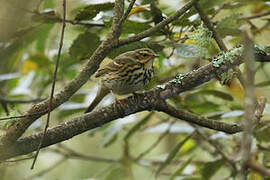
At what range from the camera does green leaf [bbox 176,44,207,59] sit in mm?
2855

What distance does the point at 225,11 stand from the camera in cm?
371

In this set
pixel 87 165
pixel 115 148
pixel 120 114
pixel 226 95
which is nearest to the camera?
pixel 120 114

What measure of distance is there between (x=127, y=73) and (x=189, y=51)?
0.89 meters

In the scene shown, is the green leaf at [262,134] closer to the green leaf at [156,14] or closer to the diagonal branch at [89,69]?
the green leaf at [156,14]

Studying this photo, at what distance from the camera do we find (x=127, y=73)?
3680 millimetres

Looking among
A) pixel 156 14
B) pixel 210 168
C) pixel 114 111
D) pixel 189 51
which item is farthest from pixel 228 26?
pixel 210 168

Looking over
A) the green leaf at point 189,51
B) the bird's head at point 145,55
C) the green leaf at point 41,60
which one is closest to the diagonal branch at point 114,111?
the green leaf at point 189,51

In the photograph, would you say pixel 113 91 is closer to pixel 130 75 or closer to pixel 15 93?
pixel 130 75

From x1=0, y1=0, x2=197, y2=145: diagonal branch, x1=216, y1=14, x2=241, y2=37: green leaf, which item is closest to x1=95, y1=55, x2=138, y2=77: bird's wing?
x1=216, y1=14, x2=241, y2=37: green leaf

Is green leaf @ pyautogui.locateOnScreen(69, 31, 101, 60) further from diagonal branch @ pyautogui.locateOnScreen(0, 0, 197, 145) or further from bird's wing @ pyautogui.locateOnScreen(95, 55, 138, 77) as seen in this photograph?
diagonal branch @ pyautogui.locateOnScreen(0, 0, 197, 145)

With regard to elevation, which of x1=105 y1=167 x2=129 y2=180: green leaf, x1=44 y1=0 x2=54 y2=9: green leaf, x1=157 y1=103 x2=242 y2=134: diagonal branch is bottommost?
x1=105 y1=167 x2=129 y2=180: green leaf

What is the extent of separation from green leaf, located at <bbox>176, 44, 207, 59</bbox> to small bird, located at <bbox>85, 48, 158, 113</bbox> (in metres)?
0.48

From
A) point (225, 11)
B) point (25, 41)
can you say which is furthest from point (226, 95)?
point (25, 41)

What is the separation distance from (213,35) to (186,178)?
149cm
